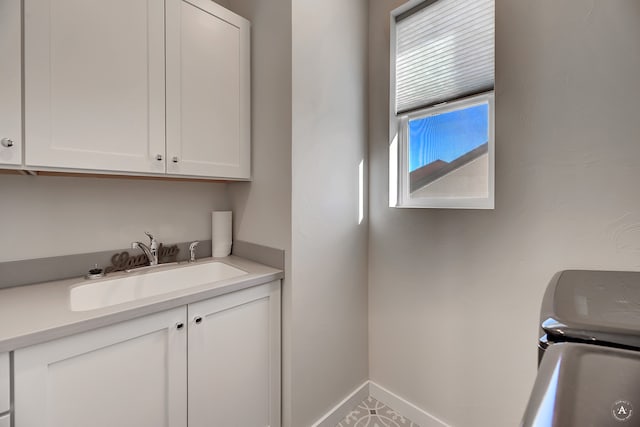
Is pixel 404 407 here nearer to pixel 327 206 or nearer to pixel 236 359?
pixel 236 359

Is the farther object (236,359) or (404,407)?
(404,407)

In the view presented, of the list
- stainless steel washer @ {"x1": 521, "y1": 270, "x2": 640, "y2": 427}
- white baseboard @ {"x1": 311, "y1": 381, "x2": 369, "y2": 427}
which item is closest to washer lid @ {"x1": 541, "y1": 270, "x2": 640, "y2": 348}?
stainless steel washer @ {"x1": 521, "y1": 270, "x2": 640, "y2": 427}

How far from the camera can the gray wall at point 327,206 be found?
4.59 ft

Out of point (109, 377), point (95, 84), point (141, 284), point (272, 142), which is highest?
point (95, 84)

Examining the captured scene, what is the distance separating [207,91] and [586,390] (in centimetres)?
163

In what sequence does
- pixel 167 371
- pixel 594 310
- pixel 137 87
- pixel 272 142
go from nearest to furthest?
1. pixel 594 310
2. pixel 167 371
3. pixel 137 87
4. pixel 272 142

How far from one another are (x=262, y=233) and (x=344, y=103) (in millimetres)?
893

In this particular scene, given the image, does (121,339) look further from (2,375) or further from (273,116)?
(273,116)

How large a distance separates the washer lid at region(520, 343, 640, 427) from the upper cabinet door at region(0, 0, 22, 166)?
4.92ft

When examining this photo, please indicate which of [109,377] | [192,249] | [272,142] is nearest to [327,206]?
[272,142]

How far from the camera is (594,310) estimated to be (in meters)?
0.58

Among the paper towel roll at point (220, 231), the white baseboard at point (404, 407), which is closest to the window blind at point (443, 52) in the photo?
the paper towel roll at point (220, 231)

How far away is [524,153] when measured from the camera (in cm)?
118

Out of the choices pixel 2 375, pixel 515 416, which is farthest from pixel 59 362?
pixel 515 416
